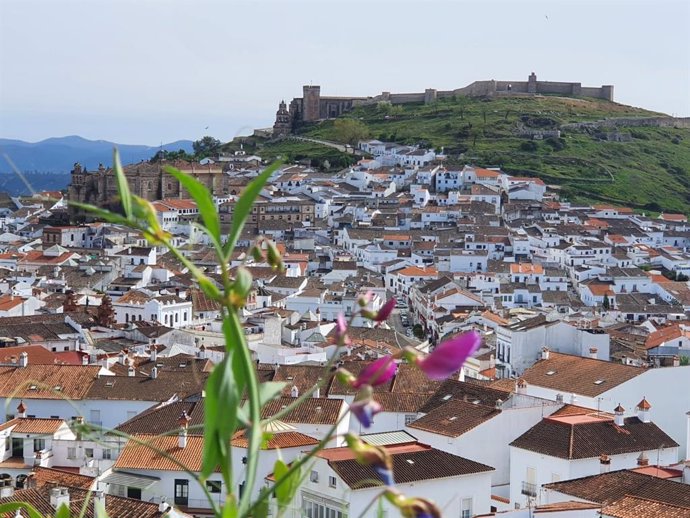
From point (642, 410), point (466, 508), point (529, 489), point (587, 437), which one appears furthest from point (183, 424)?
point (642, 410)

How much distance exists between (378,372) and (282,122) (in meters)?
92.8

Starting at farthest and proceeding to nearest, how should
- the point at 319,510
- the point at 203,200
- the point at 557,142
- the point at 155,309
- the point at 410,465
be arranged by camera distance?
the point at 557,142 → the point at 155,309 → the point at 410,465 → the point at 319,510 → the point at 203,200

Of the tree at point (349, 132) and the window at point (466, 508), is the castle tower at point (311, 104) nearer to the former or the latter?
the tree at point (349, 132)

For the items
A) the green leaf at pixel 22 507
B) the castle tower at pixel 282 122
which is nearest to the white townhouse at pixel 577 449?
the green leaf at pixel 22 507

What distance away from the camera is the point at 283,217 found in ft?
194

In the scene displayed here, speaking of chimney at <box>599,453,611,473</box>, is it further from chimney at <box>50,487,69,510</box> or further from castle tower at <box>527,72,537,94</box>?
castle tower at <box>527,72,537,94</box>

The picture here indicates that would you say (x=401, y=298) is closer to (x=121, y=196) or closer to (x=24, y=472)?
(x=24, y=472)

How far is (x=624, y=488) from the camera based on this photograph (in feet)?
41.1

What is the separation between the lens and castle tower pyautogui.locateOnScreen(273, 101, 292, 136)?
304 ft

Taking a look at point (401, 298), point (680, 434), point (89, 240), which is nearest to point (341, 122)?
point (89, 240)

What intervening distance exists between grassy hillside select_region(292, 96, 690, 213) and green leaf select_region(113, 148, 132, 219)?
6770cm

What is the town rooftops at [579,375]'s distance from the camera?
19.3 meters

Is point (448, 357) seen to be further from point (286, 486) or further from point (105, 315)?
point (105, 315)

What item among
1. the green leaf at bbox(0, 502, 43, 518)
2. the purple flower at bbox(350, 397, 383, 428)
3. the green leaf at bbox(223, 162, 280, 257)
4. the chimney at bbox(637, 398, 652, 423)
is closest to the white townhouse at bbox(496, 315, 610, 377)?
the chimney at bbox(637, 398, 652, 423)
